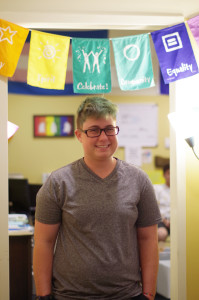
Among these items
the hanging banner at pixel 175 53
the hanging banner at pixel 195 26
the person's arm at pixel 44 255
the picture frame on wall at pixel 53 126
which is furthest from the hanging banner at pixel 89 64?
the picture frame on wall at pixel 53 126

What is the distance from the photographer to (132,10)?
7.79ft

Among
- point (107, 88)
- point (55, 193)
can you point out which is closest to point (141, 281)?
point (55, 193)

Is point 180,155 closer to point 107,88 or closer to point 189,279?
point 107,88

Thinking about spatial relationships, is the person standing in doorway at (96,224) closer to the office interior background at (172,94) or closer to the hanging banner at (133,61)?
the office interior background at (172,94)

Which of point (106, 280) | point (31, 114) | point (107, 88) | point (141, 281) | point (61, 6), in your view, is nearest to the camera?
point (106, 280)

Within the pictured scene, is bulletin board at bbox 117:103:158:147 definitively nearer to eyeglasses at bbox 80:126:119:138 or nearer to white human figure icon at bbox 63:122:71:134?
white human figure icon at bbox 63:122:71:134

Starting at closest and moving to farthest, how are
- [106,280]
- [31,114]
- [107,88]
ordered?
1. [106,280]
2. [107,88]
3. [31,114]

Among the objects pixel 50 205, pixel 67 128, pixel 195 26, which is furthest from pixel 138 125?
pixel 50 205

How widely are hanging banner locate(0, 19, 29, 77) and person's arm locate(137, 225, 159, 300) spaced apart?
127cm

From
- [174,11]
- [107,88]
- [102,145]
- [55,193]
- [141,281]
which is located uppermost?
[174,11]

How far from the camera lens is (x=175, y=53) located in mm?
2340

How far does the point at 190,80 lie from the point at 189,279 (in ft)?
4.23

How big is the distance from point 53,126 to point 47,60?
2.88 m

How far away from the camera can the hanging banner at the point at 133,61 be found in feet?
8.01
